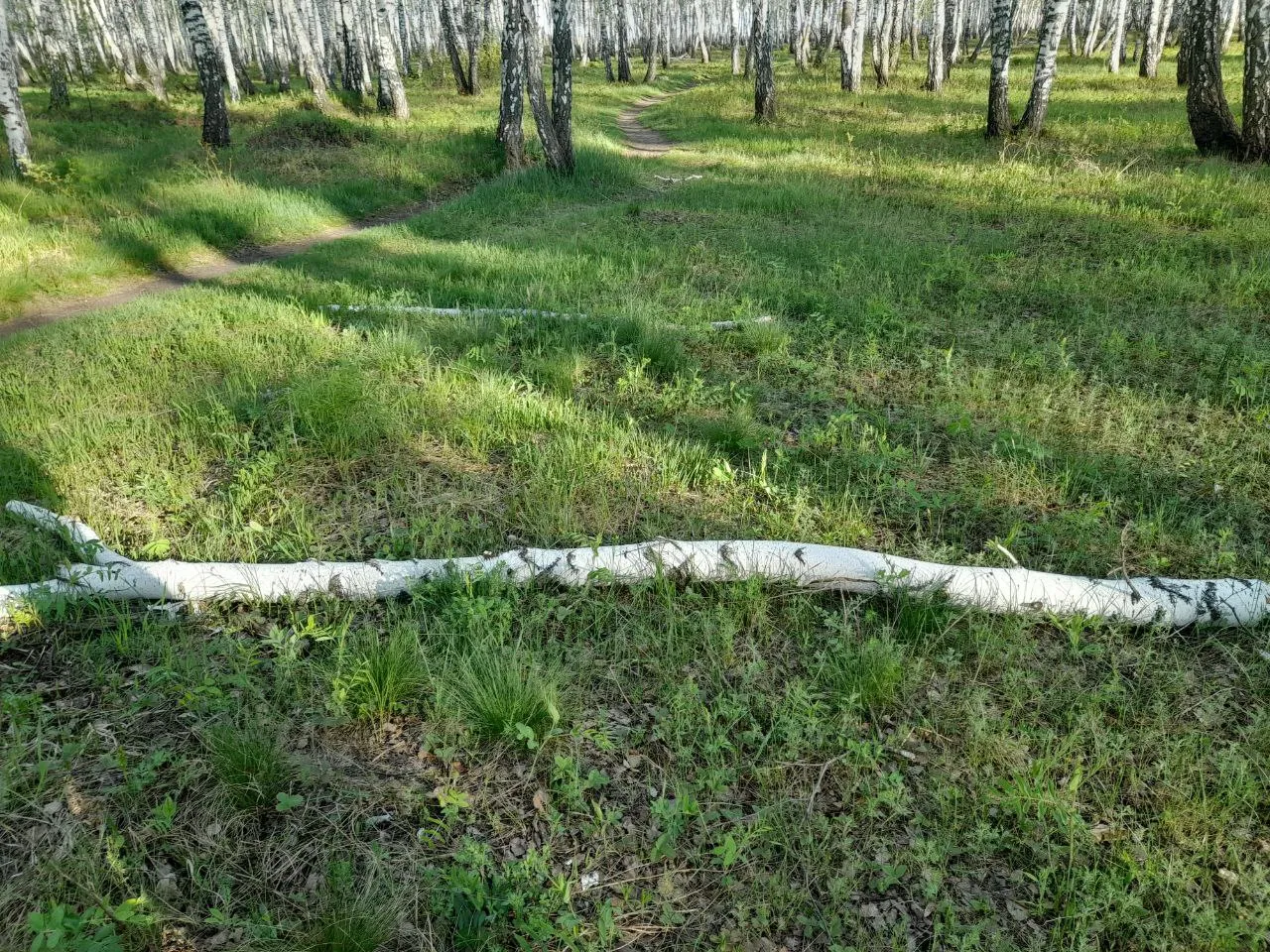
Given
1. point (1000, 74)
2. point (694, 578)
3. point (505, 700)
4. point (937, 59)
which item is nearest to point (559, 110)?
point (1000, 74)

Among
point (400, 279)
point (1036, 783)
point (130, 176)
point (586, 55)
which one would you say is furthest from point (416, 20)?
point (1036, 783)

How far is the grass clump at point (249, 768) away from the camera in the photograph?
257 cm

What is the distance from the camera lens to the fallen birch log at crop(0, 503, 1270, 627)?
3443 millimetres

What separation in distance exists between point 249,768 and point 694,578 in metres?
2.07

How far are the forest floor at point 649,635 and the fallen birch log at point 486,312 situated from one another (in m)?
0.16

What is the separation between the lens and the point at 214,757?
104 inches

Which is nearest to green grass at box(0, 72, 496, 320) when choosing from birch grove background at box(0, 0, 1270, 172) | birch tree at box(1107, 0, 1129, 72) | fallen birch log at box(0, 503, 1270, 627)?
birch grove background at box(0, 0, 1270, 172)

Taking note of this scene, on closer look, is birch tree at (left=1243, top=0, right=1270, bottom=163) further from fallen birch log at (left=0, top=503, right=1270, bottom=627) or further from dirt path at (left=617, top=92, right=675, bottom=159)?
fallen birch log at (left=0, top=503, right=1270, bottom=627)

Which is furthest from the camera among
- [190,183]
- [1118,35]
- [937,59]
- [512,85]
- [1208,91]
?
[1118,35]

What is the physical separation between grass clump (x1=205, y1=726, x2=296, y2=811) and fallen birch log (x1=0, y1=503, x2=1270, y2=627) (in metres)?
0.96

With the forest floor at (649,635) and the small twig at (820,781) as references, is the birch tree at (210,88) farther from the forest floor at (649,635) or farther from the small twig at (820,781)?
the small twig at (820,781)

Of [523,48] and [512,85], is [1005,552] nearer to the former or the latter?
[512,85]

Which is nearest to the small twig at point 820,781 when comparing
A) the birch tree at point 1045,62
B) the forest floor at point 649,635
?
the forest floor at point 649,635

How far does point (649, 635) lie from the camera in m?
3.38
